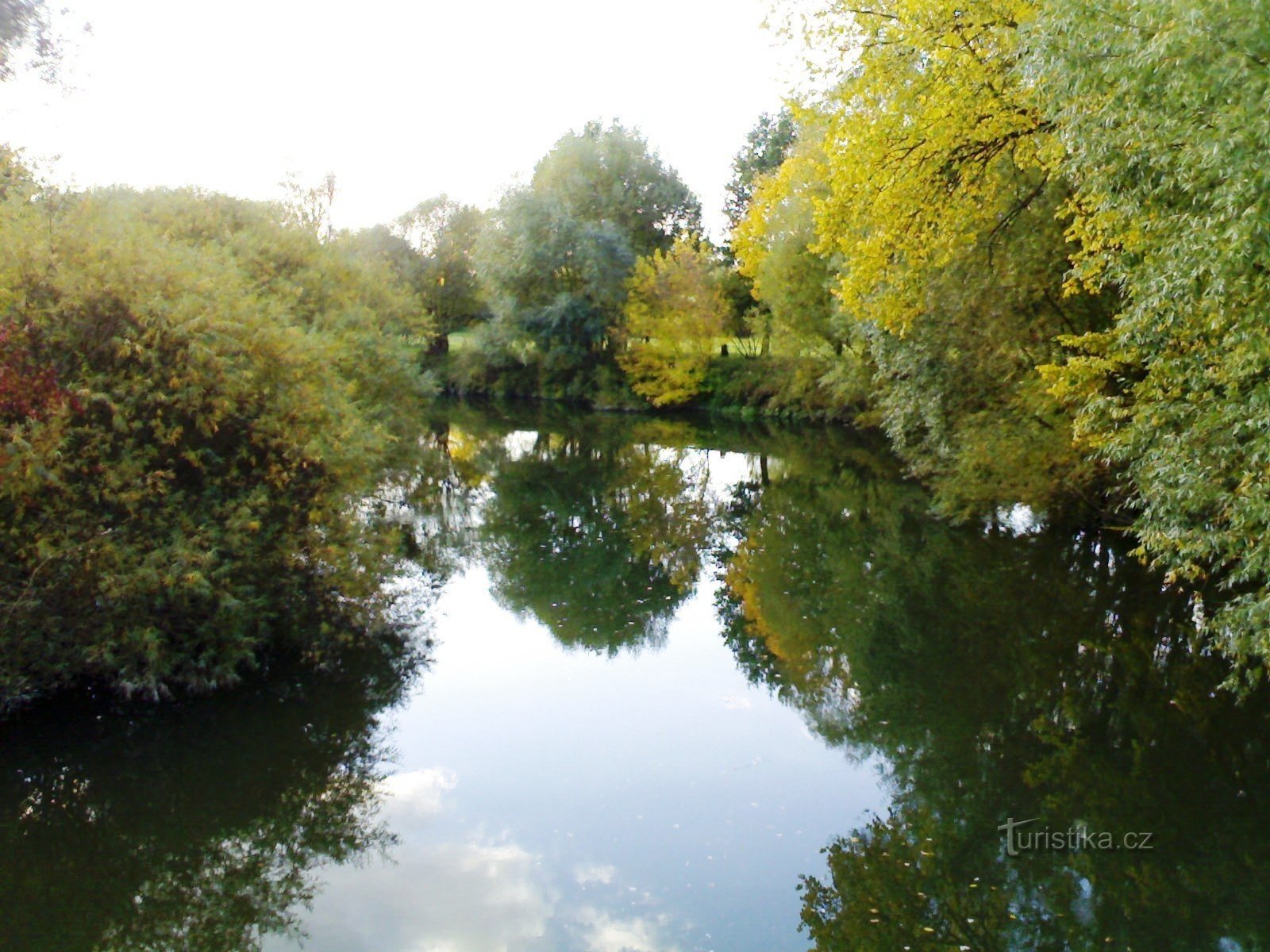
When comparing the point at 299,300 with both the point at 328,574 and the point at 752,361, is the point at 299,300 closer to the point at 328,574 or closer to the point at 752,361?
the point at 328,574

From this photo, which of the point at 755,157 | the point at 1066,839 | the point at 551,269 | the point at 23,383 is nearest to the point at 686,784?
the point at 1066,839

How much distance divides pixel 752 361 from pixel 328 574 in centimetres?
3563

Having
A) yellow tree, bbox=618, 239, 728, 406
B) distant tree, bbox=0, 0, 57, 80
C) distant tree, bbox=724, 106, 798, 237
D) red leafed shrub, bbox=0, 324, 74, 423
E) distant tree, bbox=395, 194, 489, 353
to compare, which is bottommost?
red leafed shrub, bbox=0, 324, 74, 423

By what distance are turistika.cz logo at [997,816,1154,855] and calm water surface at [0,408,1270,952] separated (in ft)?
0.12

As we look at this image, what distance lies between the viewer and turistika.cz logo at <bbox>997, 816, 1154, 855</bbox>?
26.9ft

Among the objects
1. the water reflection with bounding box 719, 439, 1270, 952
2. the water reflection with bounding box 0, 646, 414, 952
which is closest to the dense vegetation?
the water reflection with bounding box 0, 646, 414, 952

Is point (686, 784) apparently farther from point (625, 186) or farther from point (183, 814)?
point (625, 186)

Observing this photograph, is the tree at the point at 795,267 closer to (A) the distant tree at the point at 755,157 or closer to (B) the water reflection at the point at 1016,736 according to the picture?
(B) the water reflection at the point at 1016,736

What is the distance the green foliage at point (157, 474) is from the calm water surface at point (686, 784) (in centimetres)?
81

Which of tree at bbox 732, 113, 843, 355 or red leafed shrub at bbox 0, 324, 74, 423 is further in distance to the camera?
tree at bbox 732, 113, 843, 355

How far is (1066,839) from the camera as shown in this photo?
329 inches

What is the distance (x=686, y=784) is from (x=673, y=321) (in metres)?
38.2

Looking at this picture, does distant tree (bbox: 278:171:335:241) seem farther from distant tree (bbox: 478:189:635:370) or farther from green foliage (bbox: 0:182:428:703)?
green foliage (bbox: 0:182:428:703)

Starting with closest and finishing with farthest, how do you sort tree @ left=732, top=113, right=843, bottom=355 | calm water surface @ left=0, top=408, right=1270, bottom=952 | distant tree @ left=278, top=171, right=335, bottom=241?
calm water surface @ left=0, top=408, right=1270, bottom=952, distant tree @ left=278, top=171, right=335, bottom=241, tree @ left=732, top=113, right=843, bottom=355
